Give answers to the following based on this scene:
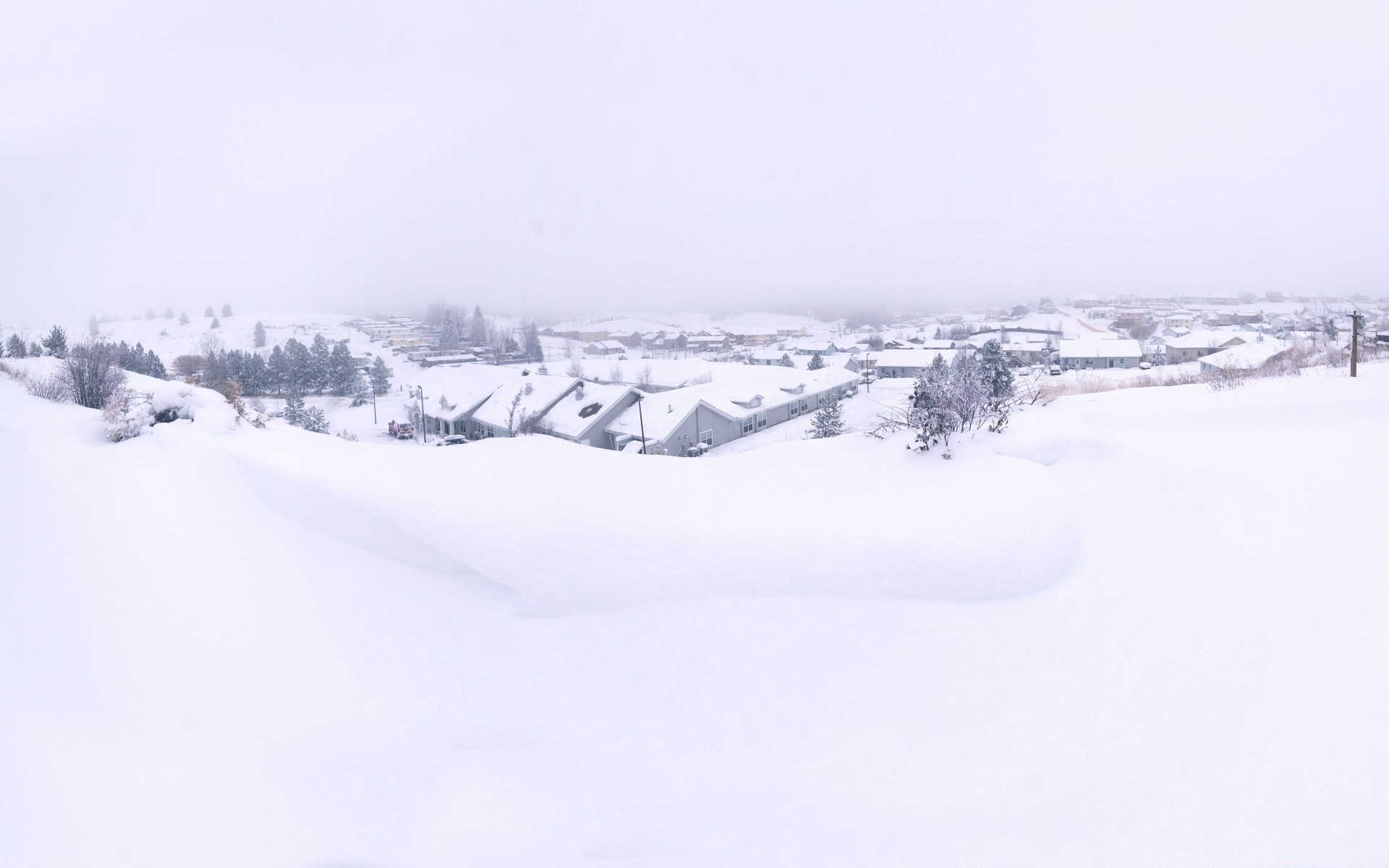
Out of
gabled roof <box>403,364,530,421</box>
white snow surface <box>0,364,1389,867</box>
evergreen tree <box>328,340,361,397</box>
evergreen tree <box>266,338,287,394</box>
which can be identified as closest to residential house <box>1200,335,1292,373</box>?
white snow surface <box>0,364,1389,867</box>

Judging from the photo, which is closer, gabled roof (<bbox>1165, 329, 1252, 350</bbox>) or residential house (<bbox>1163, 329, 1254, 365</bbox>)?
residential house (<bbox>1163, 329, 1254, 365</bbox>)

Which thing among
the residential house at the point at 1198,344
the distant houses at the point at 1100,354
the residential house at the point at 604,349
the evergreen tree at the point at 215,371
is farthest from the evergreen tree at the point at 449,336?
the residential house at the point at 1198,344

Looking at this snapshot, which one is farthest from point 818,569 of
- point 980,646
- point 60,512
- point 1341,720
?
point 60,512

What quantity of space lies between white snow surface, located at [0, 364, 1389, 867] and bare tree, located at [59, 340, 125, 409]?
3.53 metres

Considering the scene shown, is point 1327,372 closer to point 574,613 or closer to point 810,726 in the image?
point 810,726

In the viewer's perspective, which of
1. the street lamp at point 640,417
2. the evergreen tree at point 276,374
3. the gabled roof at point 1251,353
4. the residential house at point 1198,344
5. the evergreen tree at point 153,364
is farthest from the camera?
the residential house at point 1198,344

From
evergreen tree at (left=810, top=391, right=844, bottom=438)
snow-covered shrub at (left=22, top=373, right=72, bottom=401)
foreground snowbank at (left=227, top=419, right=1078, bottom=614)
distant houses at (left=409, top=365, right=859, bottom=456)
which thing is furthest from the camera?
evergreen tree at (left=810, top=391, right=844, bottom=438)

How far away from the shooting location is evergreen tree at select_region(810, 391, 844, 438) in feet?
33.4

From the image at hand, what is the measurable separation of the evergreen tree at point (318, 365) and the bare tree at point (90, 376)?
136 inches

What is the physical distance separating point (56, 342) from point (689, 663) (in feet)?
41.2

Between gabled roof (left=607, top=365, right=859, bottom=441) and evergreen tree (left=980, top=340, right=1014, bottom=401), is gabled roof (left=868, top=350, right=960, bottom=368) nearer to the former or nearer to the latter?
gabled roof (left=607, top=365, right=859, bottom=441)

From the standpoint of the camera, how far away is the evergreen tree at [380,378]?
1192 centimetres

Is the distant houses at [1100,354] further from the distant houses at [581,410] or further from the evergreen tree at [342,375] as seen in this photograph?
the evergreen tree at [342,375]

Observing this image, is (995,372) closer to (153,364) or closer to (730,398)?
(730,398)
